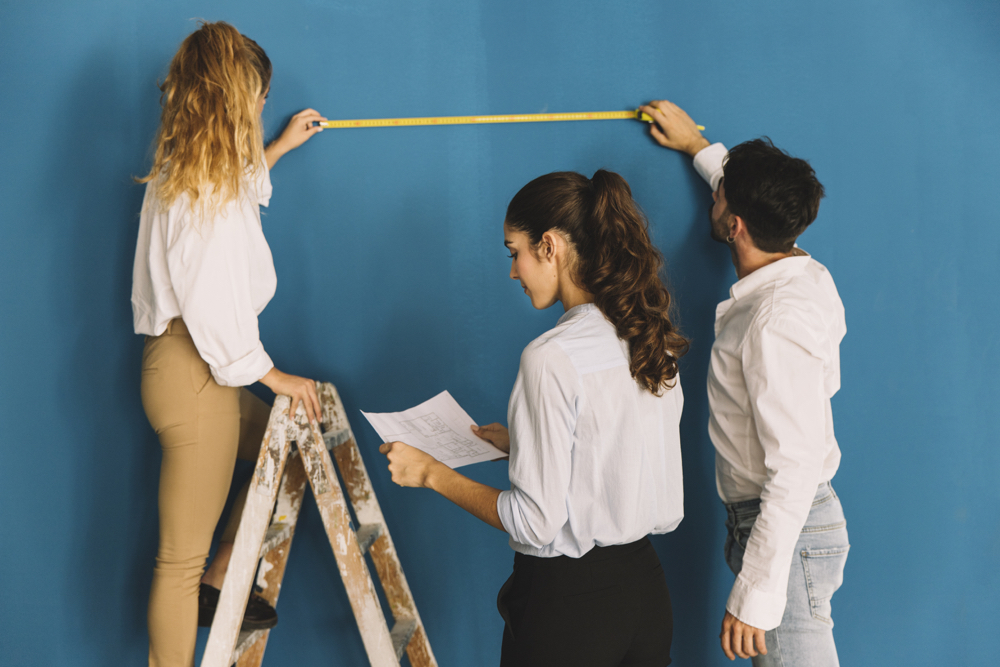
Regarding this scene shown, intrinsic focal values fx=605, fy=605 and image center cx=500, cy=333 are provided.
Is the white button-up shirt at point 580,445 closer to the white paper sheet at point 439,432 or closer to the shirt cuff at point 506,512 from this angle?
the shirt cuff at point 506,512

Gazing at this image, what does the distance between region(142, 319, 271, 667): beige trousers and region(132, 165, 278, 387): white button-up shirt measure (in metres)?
0.07

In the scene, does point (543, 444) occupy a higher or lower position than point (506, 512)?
higher

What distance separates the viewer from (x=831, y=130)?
68.2 inches

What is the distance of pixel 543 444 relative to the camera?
1.01m

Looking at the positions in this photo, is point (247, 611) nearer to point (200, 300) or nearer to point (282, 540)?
point (282, 540)

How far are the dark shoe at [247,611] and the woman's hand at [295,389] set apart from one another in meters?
0.51

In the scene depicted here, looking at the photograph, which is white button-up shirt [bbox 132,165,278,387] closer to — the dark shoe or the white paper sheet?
the white paper sheet

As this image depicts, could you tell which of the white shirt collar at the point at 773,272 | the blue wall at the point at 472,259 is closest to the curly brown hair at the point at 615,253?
the white shirt collar at the point at 773,272

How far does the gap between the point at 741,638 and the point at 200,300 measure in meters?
1.36

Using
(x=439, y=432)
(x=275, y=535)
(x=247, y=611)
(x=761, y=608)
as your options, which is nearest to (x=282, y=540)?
(x=275, y=535)

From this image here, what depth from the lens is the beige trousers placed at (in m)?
1.42

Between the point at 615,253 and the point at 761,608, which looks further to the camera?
the point at 761,608

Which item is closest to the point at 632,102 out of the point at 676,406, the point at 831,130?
the point at 831,130

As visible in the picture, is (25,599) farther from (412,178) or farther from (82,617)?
(412,178)
